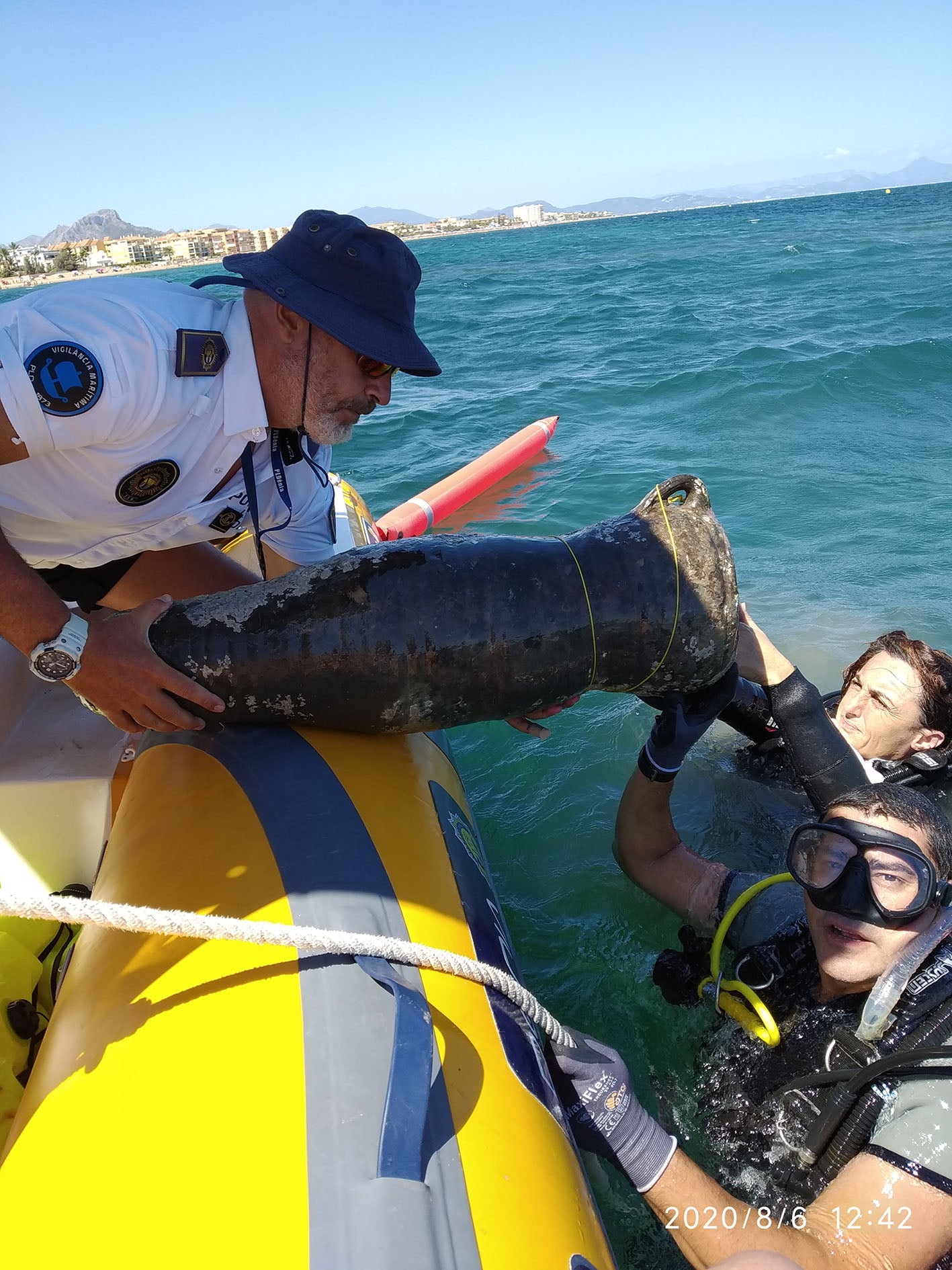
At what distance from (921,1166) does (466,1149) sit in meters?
1.04

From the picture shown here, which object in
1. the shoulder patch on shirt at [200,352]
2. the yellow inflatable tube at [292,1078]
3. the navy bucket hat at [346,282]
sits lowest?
the yellow inflatable tube at [292,1078]

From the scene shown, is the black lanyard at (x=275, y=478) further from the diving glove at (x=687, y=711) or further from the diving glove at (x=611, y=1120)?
the diving glove at (x=611, y=1120)

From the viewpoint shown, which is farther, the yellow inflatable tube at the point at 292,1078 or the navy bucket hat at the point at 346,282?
the navy bucket hat at the point at 346,282

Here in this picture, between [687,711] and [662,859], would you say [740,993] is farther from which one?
[687,711]

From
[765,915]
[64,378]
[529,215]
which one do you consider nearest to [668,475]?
[765,915]

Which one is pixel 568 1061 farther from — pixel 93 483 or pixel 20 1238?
pixel 93 483

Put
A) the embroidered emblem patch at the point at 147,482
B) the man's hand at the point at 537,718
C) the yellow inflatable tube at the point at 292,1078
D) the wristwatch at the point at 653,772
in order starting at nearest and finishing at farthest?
the yellow inflatable tube at the point at 292,1078
the embroidered emblem patch at the point at 147,482
the man's hand at the point at 537,718
the wristwatch at the point at 653,772

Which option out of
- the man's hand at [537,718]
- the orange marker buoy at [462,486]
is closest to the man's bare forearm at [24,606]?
the man's hand at [537,718]

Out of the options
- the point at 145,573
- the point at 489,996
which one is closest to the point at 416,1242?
the point at 489,996

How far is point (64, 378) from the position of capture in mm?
2051

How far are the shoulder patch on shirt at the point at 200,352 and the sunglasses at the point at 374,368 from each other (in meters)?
0.37

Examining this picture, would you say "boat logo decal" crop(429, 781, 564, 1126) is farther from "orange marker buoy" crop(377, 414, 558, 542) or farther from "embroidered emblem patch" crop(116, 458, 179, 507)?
"orange marker buoy" crop(377, 414, 558, 542)

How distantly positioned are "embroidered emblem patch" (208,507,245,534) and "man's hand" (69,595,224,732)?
53 cm

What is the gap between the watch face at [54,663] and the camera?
212cm
